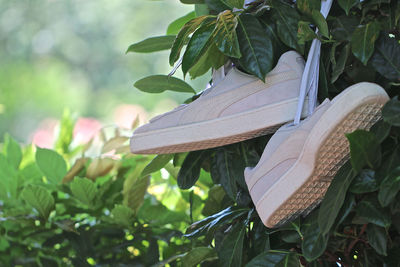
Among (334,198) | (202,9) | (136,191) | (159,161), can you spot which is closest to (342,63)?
(334,198)

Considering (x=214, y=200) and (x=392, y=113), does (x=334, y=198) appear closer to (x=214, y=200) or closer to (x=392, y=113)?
(x=392, y=113)

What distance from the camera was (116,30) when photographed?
6.23 metres

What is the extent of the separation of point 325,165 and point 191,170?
0.26m

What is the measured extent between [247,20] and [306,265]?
290 mm

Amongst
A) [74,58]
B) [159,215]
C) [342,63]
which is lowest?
[74,58]

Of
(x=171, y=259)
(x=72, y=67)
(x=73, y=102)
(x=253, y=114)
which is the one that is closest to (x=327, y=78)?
(x=253, y=114)

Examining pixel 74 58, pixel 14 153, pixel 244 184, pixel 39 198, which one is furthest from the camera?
pixel 74 58

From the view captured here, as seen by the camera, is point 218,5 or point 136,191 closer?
point 218,5

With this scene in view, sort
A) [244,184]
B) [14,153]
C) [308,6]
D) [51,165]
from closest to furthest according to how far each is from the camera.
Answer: [308,6]
[244,184]
[51,165]
[14,153]

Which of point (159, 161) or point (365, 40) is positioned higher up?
point (365, 40)

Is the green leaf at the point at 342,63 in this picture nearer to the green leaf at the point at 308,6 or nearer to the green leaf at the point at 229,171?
the green leaf at the point at 308,6

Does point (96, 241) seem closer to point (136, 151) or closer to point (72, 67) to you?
point (136, 151)

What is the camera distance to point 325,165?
518mm

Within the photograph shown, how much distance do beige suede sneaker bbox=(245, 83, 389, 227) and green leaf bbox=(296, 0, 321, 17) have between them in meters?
0.12
